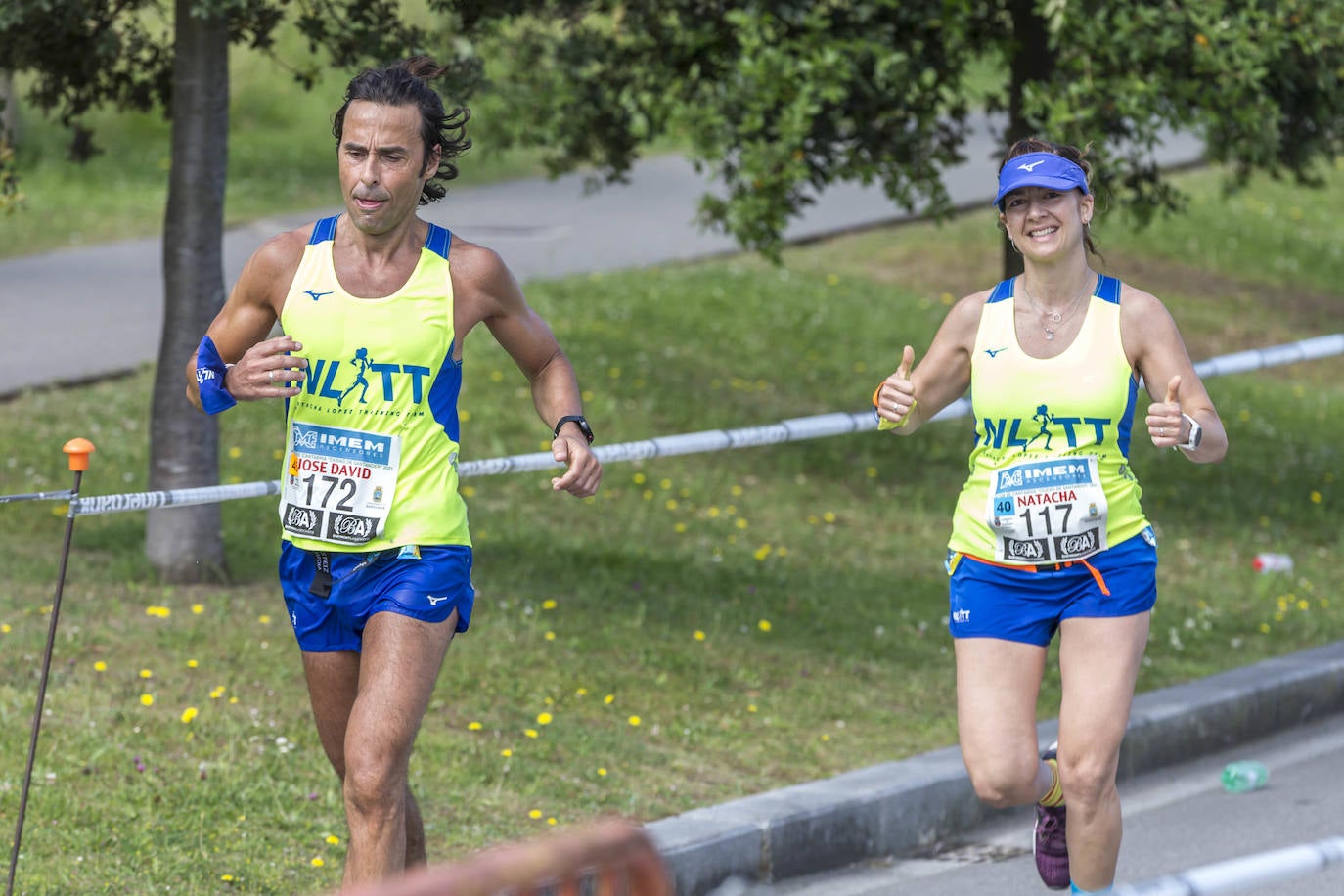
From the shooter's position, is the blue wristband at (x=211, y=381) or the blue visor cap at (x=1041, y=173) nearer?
the blue wristband at (x=211, y=381)

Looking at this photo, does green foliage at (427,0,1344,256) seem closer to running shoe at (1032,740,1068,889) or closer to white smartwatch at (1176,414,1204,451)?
white smartwatch at (1176,414,1204,451)

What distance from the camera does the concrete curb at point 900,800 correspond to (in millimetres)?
5664

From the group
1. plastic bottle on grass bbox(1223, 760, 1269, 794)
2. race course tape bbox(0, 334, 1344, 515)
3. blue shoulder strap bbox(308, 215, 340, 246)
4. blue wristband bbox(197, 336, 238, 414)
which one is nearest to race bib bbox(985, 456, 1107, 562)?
race course tape bbox(0, 334, 1344, 515)

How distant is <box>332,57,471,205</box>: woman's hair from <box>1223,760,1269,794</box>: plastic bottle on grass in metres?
3.78

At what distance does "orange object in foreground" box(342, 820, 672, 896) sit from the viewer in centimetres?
192

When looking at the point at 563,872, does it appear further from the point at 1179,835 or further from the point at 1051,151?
the point at 1179,835

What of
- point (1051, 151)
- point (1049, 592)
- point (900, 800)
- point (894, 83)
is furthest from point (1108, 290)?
point (894, 83)

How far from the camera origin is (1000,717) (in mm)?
4746

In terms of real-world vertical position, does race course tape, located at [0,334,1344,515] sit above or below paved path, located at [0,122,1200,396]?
below

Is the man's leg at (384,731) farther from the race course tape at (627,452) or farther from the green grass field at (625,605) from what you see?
the green grass field at (625,605)

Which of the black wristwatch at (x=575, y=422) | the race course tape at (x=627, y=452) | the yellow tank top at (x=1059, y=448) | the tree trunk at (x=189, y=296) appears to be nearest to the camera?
the black wristwatch at (x=575, y=422)

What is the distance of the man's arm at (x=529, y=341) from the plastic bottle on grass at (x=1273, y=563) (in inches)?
242

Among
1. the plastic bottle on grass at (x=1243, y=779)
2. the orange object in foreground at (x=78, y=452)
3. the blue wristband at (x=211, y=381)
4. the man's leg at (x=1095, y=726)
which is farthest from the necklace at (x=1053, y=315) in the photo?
the plastic bottle on grass at (x=1243, y=779)

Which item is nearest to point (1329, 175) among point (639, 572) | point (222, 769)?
point (639, 572)
